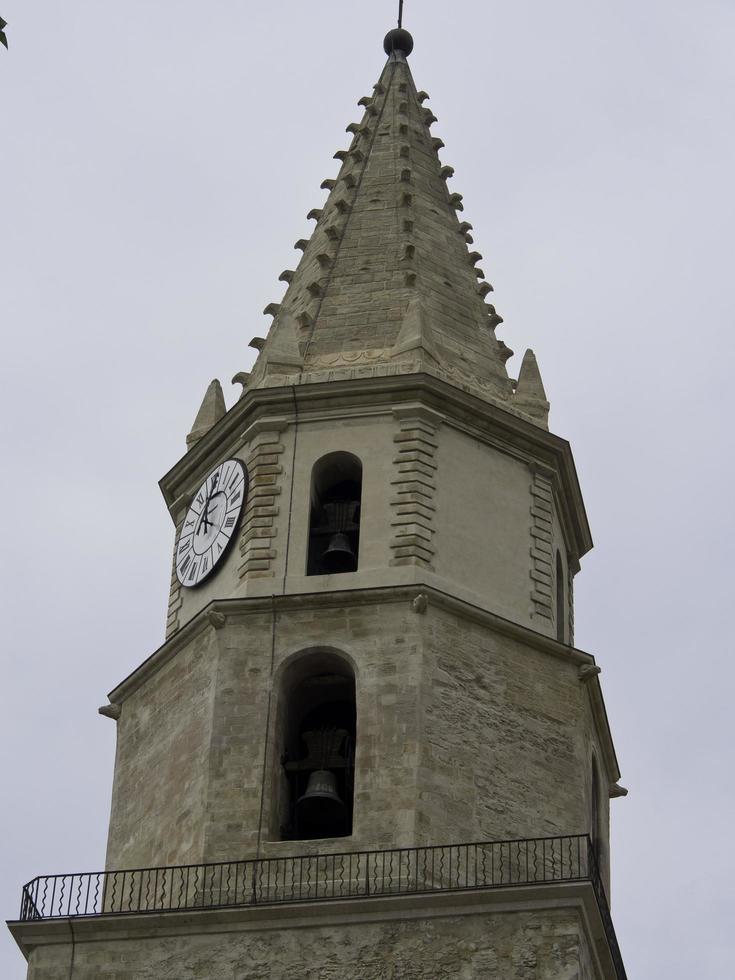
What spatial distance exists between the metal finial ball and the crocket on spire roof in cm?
206

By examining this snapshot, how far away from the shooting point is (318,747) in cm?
3722

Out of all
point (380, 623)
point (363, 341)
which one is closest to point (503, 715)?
point (380, 623)

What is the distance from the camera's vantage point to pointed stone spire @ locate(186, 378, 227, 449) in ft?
139

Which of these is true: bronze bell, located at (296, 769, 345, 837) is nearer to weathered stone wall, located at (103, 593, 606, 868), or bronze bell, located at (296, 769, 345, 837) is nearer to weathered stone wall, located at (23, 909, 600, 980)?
weathered stone wall, located at (103, 593, 606, 868)

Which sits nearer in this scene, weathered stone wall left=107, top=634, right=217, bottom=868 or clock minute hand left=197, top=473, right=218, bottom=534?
weathered stone wall left=107, top=634, right=217, bottom=868

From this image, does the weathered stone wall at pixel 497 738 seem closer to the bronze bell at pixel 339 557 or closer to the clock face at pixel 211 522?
the bronze bell at pixel 339 557

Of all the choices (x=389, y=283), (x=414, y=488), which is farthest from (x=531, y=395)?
(x=414, y=488)

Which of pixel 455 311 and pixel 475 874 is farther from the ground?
pixel 455 311

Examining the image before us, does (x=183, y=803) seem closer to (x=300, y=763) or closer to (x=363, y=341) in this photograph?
(x=300, y=763)

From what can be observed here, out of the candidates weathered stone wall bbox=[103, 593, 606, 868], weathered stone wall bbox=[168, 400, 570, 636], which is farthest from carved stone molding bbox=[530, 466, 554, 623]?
weathered stone wall bbox=[103, 593, 606, 868]

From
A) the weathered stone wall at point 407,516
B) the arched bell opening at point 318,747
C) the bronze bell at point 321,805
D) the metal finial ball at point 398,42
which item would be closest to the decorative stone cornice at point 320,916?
the arched bell opening at point 318,747

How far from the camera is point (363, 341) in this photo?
4200 cm

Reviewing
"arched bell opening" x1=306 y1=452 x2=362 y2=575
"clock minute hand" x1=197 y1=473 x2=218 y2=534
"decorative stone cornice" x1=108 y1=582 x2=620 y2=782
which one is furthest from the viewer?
"clock minute hand" x1=197 y1=473 x2=218 y2=534

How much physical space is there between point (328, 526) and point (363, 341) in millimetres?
3720
